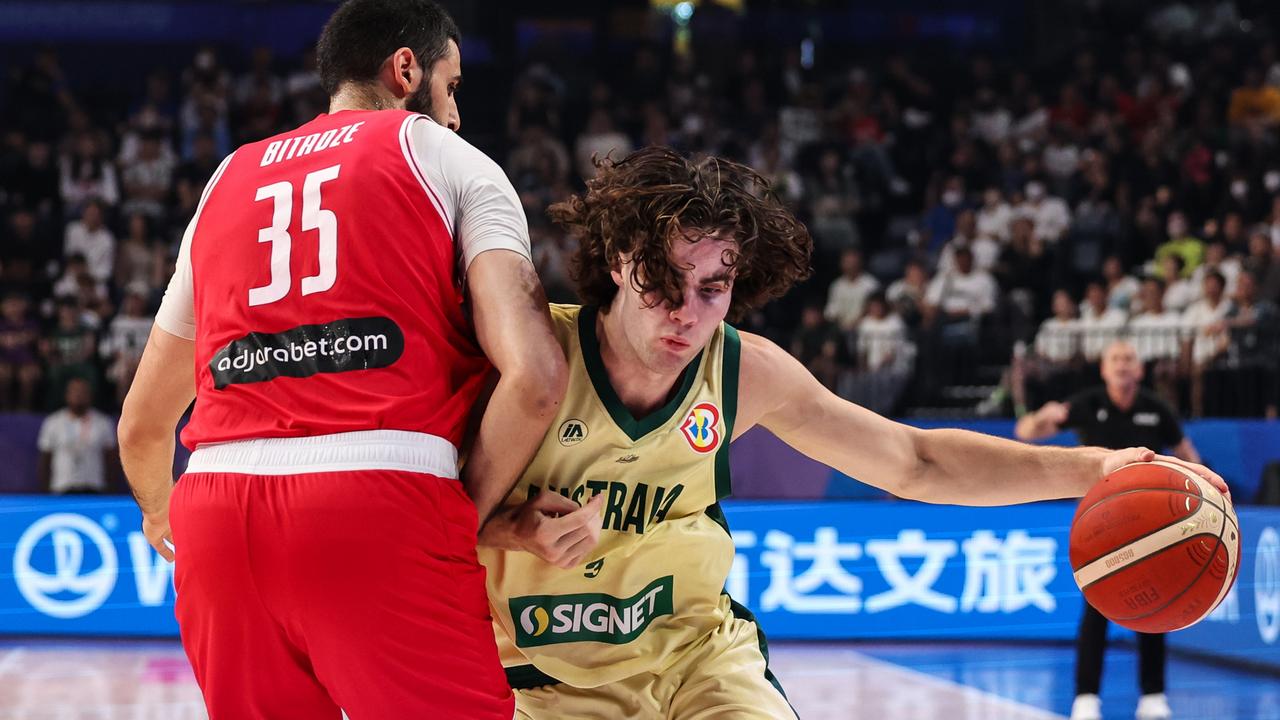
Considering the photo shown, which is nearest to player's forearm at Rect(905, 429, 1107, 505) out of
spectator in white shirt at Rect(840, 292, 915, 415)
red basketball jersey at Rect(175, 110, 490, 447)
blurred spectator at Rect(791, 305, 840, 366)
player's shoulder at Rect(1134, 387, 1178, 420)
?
red basketball jersey at Rect(175, 110, 490, 447)

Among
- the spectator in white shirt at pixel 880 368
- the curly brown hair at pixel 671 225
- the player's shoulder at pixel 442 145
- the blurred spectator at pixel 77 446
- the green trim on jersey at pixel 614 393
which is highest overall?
the player's shoulder at pixel 442 145

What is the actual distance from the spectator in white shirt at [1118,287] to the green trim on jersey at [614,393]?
10574 mm

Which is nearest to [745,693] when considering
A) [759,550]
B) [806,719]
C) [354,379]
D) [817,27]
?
[354,379]

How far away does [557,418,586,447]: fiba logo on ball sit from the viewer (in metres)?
3.03

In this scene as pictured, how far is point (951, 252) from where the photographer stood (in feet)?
45.9

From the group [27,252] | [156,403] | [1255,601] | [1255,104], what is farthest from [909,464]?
[1255,104]

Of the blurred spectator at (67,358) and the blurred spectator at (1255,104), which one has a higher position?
the blurred spectator at (1255,104)

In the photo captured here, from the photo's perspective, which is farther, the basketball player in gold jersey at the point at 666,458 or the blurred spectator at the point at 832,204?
the blurred spectator at the point at 832,204

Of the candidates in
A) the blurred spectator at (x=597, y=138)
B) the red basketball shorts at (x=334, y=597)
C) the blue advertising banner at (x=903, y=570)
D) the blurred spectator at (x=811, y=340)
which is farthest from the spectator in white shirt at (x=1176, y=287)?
the red basketball shorts at (x=334, y=597)

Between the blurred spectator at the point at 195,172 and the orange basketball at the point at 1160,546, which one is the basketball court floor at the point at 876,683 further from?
the blurred spectator at the point at 195,172

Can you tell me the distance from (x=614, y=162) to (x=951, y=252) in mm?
11325

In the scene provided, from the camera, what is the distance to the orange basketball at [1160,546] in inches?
127

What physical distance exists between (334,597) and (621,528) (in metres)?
0.76

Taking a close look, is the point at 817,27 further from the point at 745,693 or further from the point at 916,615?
the point at 745,693
